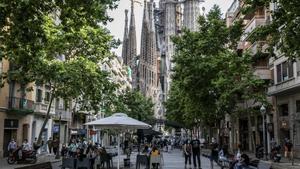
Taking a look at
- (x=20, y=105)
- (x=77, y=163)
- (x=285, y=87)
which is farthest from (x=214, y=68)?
(x=77, y=163)

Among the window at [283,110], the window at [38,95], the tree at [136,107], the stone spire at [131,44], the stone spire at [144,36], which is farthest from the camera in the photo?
the stone spire at [131,44]

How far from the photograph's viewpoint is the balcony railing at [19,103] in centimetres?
3750

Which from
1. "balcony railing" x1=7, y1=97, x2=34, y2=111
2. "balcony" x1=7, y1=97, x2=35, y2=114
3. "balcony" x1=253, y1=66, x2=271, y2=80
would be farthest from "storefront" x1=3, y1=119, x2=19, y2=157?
"balcony" x1=253, y1=66, x2=271, y2=80

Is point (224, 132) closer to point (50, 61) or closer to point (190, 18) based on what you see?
point (50, 61)

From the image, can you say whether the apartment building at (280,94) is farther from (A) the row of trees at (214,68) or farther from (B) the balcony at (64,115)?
(B) the balcony at (64,115)

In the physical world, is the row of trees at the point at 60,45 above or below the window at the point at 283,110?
above

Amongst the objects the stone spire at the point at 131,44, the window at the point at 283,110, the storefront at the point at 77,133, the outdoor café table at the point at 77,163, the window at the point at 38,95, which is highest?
the stone spire at the point at 131,44

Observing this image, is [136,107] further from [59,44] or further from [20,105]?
[59,44]

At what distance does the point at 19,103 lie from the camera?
129 ft

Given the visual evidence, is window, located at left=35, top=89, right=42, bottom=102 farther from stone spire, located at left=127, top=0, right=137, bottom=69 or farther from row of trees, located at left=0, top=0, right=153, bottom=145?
stone spire, located at left=127, top=0, right=137, bottom=69

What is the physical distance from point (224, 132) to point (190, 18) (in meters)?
123

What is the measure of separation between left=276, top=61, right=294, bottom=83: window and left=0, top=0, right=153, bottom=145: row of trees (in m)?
14.7

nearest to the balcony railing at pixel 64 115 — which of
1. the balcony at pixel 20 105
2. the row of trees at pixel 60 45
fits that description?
the balcony at pixel 20 105

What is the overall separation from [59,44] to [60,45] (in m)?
0.10
